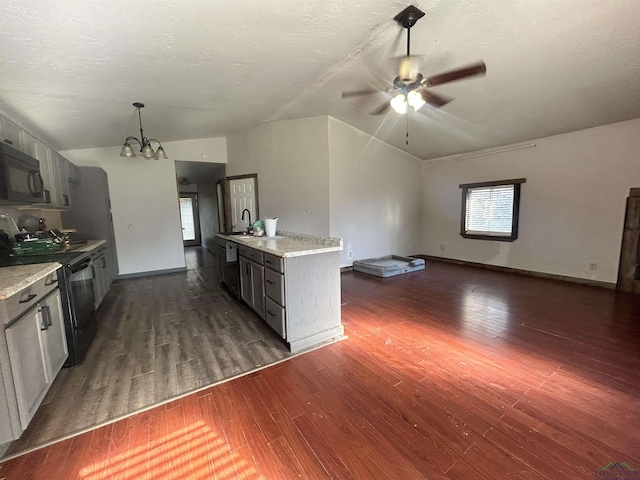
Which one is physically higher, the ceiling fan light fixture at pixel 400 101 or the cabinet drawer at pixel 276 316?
the ceiling fan light fixture at pixel 400 101

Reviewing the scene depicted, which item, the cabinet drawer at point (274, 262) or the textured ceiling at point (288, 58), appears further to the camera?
the cabinet drawer at point (274, 262)

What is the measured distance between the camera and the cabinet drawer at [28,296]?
1364 millimetres

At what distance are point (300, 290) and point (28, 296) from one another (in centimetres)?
176

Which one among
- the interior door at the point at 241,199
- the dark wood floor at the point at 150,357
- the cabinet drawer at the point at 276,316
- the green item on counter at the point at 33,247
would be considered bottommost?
the dark wood floor at the point at 150,357

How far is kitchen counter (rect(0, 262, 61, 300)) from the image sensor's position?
131 cm

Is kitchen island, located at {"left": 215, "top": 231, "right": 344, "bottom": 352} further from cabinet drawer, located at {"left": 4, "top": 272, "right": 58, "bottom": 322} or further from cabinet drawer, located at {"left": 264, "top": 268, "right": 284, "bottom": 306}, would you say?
cabinet drawer, located at {"left": 4, "top": 272, "right": 58, "bottom": 322}

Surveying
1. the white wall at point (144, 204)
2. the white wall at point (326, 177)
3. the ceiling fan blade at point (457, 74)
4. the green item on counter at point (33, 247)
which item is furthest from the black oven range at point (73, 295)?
the ceiling fan blade at point (457, 74)

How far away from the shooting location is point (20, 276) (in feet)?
5.00

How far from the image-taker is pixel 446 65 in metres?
2.92

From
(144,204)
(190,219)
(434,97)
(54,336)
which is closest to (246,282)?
(54,336)

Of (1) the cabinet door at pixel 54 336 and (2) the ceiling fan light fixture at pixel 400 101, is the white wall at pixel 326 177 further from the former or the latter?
(1) the cabinet door at pixel 54 336

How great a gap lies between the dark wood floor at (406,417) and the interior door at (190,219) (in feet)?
28.5

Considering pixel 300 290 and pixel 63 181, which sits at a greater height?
pixel 63 181

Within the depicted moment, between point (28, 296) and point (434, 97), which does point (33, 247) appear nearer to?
point (28, 296)
